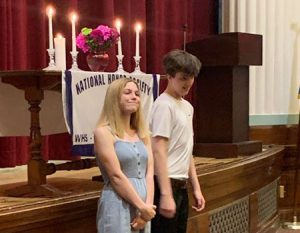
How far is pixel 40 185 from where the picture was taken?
10.0 feet

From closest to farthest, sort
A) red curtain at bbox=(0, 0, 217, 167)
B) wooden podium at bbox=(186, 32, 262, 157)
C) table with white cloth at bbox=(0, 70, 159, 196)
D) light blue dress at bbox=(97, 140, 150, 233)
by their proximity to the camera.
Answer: light blue dress at bbox=(97, 140, 150, 233) → table with white cloth at bbox=(0, 70, 159, 196) → red curtain at bbox=(0, 0, 217, 167) → wooden podium at bbox=(186, 32, 262, 157)

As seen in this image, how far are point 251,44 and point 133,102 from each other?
97.6 inches

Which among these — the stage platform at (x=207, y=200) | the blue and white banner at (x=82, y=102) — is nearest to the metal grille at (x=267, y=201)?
the stage platform at (x=207, y=200)

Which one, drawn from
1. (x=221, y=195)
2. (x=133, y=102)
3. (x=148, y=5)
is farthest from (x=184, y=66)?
(x=148, y=5)

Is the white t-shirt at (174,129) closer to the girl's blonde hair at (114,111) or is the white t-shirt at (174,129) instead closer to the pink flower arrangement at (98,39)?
the girl's blonde hair at (114,111)

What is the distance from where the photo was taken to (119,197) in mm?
2479

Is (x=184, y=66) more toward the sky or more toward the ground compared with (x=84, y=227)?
more toward the sky

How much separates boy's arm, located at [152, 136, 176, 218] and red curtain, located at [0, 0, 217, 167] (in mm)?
1592

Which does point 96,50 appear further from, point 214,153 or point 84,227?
point 214,153

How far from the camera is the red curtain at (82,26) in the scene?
4.05 m

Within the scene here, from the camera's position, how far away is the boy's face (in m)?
2.83

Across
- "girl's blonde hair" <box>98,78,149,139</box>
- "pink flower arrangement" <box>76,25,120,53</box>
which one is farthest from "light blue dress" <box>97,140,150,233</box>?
"pink flower arrangement" <box>76,25,120,53</box>

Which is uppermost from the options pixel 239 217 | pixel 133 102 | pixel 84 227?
pixel 133 102

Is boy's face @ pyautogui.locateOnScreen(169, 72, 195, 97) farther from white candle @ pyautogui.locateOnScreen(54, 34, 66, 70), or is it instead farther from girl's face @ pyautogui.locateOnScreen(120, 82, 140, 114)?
white candle @ pyautogui.locateOnScreen(54, 34, 66, 70)
